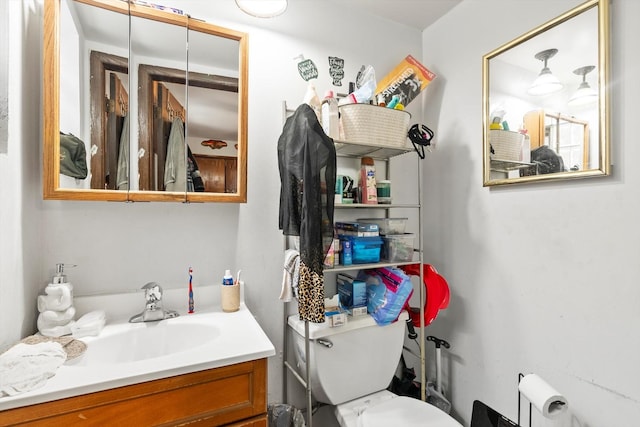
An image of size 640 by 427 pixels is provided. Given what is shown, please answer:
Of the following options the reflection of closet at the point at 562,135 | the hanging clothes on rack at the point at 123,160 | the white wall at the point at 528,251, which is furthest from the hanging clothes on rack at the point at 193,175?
the reflection of closet at the point at 562,135

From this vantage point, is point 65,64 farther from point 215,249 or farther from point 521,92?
point 521,92

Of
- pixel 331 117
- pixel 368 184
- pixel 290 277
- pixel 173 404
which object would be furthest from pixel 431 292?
pixel 173 404

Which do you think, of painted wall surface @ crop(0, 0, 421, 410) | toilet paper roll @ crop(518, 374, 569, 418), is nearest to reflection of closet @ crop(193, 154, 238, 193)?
painted wall surface @ crop(0, 0, 421, 410)

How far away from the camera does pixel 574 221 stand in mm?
1144

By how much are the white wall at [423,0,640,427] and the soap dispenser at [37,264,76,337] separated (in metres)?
1.67

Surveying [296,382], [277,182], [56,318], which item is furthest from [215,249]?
[296,382]

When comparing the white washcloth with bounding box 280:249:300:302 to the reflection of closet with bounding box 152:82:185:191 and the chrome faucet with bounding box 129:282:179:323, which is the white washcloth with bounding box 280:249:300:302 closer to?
the chrome faucet with bounding box 129:282:179:323

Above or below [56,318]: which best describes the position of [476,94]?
above

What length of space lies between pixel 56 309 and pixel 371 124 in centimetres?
132

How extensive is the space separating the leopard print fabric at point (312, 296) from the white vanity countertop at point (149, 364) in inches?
7.6

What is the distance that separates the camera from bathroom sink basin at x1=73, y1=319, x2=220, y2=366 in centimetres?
100

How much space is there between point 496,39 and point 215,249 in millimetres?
1604

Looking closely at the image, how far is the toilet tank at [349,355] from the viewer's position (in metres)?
1.27

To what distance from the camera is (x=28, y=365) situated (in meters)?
0.75
